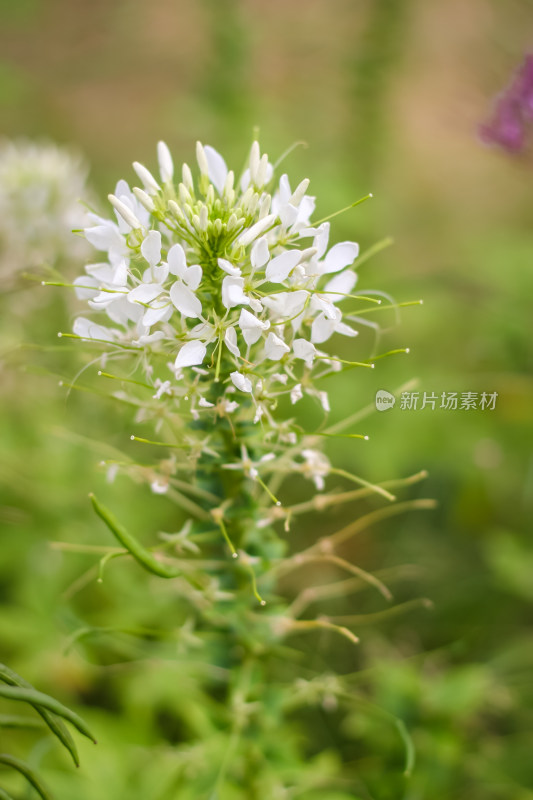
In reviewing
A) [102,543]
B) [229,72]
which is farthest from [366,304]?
[102,543]

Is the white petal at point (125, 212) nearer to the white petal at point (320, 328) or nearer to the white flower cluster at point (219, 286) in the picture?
the white flower cluster at point (219, 286)

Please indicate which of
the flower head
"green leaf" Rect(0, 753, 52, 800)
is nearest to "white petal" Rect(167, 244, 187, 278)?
the flower head

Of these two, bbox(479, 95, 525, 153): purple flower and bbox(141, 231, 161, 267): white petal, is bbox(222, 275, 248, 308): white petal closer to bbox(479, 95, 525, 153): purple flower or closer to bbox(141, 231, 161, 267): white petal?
bbox(141, 231, 161, 267): white petal

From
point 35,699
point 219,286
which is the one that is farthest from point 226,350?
point 35,699

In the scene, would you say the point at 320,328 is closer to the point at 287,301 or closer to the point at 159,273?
the point at 287,301

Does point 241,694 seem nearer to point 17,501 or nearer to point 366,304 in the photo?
point 17,501
